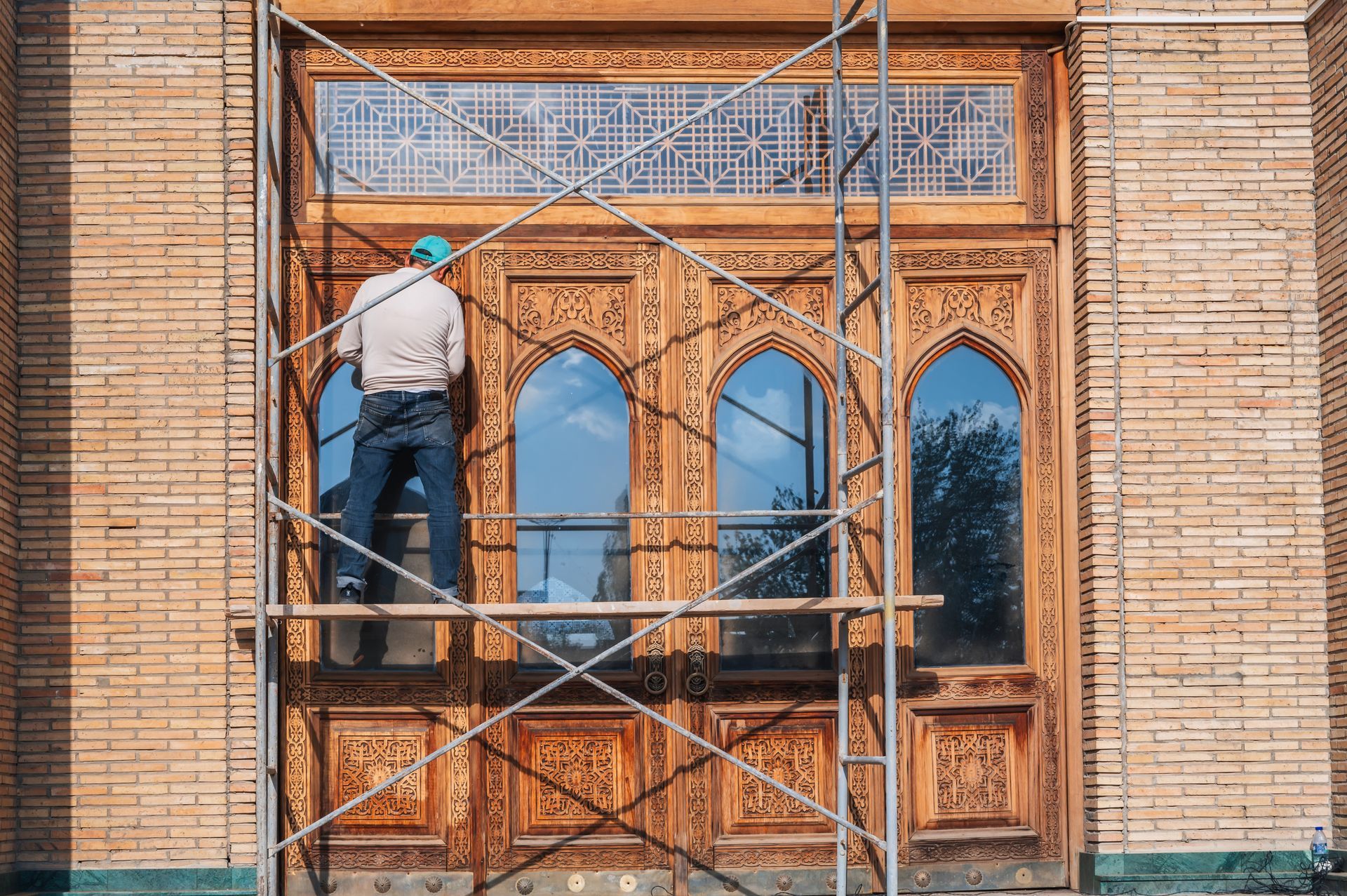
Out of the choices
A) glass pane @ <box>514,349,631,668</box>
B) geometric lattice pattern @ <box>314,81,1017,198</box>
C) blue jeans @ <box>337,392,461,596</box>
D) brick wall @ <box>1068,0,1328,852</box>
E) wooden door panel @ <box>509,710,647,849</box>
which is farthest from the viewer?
geometric lattice pattern @ <box>314,81,1017,198</box>

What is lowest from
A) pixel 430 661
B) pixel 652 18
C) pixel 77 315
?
pixel 430 661

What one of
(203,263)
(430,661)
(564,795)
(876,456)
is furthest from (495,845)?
(203,263)

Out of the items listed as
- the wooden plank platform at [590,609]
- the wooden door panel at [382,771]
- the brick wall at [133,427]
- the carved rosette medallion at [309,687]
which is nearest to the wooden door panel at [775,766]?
the wooden plank platform at [590,609]

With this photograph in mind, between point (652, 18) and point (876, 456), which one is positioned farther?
point (652, 18)

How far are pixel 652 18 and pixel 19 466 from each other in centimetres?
381

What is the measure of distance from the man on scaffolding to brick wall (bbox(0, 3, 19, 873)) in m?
1.53

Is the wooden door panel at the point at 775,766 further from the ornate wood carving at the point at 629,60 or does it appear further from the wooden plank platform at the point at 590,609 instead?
the ornate wood carving at the point at 629,60

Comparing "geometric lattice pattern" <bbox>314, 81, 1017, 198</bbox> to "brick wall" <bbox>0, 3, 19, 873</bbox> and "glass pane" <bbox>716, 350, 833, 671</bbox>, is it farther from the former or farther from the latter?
"brick wall" <bbox>0, 3, 19, 873</bbox>

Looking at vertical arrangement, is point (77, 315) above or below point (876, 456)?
above

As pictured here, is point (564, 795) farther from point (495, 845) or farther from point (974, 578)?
point (974, 578)

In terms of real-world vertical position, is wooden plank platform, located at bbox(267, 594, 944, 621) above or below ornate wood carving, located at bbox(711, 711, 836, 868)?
above

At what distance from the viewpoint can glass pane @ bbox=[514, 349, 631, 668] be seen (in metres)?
8.30

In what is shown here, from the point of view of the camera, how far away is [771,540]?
27.6 feet

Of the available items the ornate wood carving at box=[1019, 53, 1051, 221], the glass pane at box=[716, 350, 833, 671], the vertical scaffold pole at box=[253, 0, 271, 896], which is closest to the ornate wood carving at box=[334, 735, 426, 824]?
the vertical scaffold pole at box=[253, 0, 271, 896]
